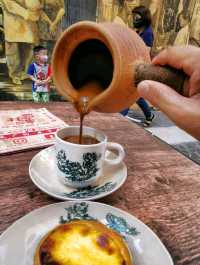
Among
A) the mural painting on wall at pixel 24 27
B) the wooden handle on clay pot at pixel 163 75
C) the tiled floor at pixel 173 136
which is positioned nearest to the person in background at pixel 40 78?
the mural painting on wall at pixel 24 27

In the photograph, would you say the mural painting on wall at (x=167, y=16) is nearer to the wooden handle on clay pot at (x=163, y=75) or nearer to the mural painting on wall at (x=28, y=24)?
the mural painting on wall at (x=28, y=24)

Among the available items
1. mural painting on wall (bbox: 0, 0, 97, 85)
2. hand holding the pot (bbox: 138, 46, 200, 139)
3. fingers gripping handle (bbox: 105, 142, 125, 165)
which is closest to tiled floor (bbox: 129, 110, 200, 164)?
mural painting on wall (bbox: 0, 0, 97, 85)

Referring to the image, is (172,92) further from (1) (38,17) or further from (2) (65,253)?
(1) (38,17)

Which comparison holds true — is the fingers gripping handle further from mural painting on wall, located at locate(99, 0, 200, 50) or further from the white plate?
mural painting on wall, located at locate(99, 0, 200, 50)

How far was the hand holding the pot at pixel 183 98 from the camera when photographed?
36cm

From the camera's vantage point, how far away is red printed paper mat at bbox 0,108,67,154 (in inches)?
24.0

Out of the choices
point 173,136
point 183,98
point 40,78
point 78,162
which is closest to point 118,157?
point 78,162

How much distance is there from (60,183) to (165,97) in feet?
0.84

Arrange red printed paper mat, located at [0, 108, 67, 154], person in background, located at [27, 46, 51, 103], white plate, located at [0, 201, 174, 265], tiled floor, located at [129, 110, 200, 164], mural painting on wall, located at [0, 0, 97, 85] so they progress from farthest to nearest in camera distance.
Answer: mural painting on wall, located at [0, 0, 97, 85] < tiled floor, located at [129, 110, 200, 164] < person in background, located at [27, 46, 51, 103] < red printed paper mat, located at [0, 108, 67, 154] < white plate, located at [0, 201, 174, 265]

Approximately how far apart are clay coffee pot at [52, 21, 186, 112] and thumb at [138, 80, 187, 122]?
0.05ft

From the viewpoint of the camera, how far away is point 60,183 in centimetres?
49

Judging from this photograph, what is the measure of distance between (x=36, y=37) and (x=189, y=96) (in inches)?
98.4

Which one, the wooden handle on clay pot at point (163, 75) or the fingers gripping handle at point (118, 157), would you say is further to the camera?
the fingers gripping handle at point (118, 157)

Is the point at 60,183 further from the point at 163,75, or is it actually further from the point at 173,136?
the point at 173,136
